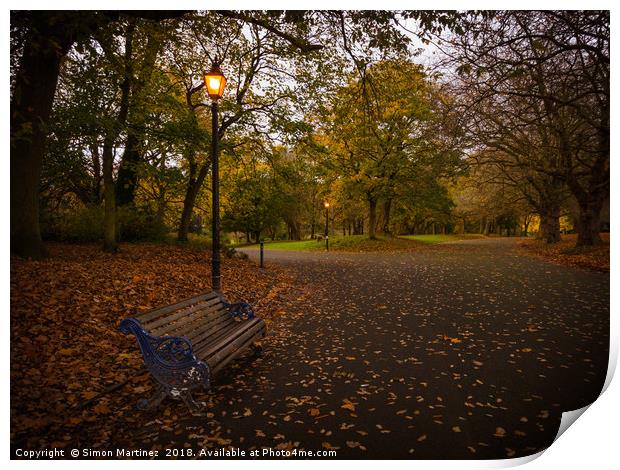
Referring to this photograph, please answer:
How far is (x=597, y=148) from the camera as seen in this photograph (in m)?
9.67

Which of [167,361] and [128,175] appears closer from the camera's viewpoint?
[167,361]

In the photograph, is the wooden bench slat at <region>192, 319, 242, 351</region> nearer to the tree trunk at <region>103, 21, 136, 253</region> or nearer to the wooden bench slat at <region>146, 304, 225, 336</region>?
the wooden bench slat at <region>146, 304, 225, 336</region>

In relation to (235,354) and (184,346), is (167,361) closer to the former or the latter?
(184,346)

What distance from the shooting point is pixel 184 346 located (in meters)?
4.11

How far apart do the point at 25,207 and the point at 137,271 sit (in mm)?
2529

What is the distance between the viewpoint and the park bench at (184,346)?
3.51 metres

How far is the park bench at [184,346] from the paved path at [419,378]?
1.24 feet

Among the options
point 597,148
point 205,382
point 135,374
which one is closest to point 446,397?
point 205,382

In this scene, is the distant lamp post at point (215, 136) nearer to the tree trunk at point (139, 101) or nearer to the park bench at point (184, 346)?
the park bench at point (184, 346)

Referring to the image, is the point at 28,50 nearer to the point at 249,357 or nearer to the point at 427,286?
the point at 249,357

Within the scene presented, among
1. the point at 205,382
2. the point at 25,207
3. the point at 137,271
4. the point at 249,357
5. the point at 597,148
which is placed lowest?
the point at 249,357

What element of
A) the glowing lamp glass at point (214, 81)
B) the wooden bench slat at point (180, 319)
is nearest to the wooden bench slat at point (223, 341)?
the wooden bench slat at point (180, 319)

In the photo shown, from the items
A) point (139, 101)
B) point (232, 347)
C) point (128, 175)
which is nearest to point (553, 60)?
point (232, 347)

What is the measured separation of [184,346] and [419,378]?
292 centimetres
